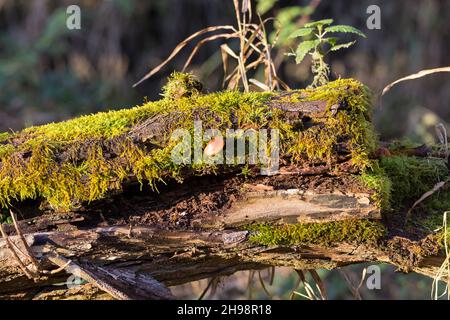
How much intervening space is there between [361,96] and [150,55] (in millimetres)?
4466

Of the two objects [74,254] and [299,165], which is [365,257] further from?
[74,254]

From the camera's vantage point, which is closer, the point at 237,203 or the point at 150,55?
the point at 237,203

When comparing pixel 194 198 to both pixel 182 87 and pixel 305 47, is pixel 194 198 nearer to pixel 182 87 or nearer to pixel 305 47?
pixel 182 87

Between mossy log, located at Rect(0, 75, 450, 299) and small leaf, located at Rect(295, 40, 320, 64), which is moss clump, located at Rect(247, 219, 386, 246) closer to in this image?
mossy log, located at Rect(0, 75, 450, 299)

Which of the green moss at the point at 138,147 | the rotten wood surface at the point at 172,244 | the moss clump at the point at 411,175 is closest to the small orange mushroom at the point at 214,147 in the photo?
the green moss at the point at 138,147

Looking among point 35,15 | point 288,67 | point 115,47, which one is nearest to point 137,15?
point 115,47

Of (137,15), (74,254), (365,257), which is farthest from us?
(137,15)

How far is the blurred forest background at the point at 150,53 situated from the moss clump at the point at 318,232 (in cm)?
410

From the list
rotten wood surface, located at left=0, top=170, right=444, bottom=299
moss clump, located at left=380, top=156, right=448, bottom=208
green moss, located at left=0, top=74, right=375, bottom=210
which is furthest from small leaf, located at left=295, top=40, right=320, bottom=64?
rotten wood surface, located at left=0, top=170, right=444, bottom=299

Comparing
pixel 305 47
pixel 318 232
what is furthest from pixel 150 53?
pixel 318 232

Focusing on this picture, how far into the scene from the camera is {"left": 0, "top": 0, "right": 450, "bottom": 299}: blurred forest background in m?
5.95

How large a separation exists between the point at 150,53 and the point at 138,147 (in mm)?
4459

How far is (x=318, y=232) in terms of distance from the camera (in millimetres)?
1860

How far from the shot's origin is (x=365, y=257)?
75.6 inches
